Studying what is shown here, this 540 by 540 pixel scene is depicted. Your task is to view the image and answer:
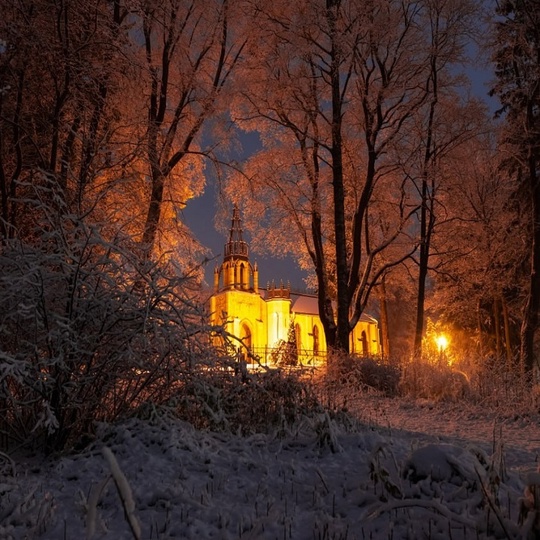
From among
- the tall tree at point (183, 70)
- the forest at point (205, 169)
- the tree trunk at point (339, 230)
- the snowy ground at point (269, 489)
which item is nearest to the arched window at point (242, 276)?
the forest at point (205, 169)

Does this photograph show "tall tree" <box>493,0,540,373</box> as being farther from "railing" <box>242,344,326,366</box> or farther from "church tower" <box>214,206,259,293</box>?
"church tower" <box>214,206,259,293</box>

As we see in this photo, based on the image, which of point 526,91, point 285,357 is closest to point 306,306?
point 526,91

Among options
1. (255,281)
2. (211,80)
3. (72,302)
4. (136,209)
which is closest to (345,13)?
(211,80)

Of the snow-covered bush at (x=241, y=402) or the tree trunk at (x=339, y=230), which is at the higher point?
the tree trunk at (x=339, y=230)

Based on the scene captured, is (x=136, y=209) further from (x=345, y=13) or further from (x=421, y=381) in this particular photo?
(x=345, y=13)

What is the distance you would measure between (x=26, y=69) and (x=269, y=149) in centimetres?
996

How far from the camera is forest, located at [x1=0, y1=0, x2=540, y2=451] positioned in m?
4.57

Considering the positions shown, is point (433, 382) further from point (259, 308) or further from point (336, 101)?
point (259, 308)

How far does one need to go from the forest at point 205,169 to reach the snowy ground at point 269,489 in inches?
20.1

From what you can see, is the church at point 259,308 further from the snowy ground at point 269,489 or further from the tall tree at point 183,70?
the snowy ground at point 269,489

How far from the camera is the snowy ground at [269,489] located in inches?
106

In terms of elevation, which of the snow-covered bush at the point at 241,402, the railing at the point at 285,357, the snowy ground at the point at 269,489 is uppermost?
the railing at the point at 285,357

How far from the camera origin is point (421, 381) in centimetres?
1077

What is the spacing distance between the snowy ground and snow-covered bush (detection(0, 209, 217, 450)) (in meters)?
0.47
